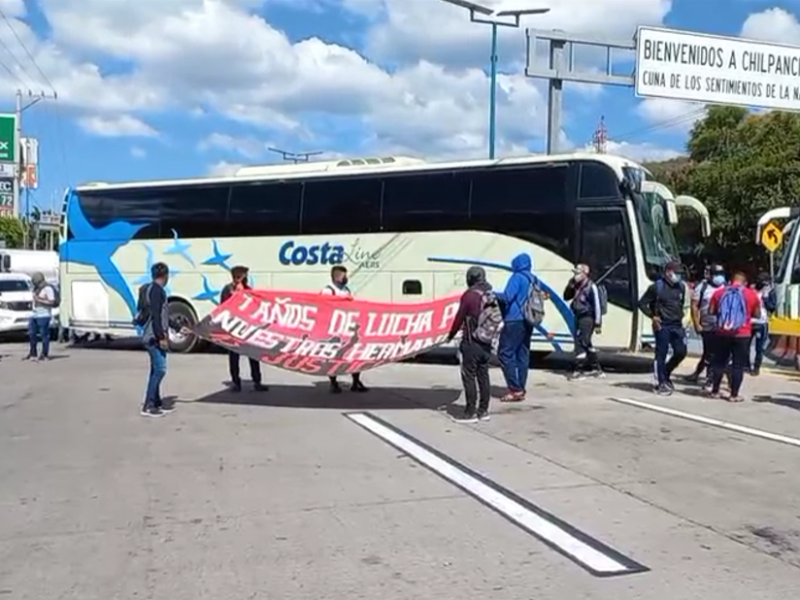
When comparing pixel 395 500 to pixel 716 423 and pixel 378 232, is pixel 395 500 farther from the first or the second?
pixel 378 232

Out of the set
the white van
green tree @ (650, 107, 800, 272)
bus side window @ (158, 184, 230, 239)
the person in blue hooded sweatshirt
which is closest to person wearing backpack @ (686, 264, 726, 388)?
the person in blue hooded sweatshirt

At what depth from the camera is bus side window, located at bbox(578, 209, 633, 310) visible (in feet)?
55.2

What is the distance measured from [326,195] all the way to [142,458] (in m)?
11.5

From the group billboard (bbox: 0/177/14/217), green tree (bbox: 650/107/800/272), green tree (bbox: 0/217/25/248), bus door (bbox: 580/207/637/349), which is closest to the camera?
bus door (bbox: 580/207/637/349)

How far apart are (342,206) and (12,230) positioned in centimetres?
6025

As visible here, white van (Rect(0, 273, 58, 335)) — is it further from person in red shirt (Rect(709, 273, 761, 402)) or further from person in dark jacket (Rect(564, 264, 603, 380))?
person in red shirt (Rect(709, 273, 761, 402))

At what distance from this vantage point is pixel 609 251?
1694cm

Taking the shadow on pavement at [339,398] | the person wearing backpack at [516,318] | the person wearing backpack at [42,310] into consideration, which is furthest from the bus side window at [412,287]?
→ the person wearing backpack at [42,310]

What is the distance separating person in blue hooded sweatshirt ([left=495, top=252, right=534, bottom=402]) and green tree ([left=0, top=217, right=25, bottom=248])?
213 ft

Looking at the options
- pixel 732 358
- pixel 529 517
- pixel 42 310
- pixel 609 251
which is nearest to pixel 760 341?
pixel 609 251

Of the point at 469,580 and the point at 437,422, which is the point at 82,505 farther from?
the point at 437,422

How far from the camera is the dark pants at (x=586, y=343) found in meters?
16.0

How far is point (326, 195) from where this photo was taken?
19.9 m

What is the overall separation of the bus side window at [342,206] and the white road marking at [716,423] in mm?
7665
